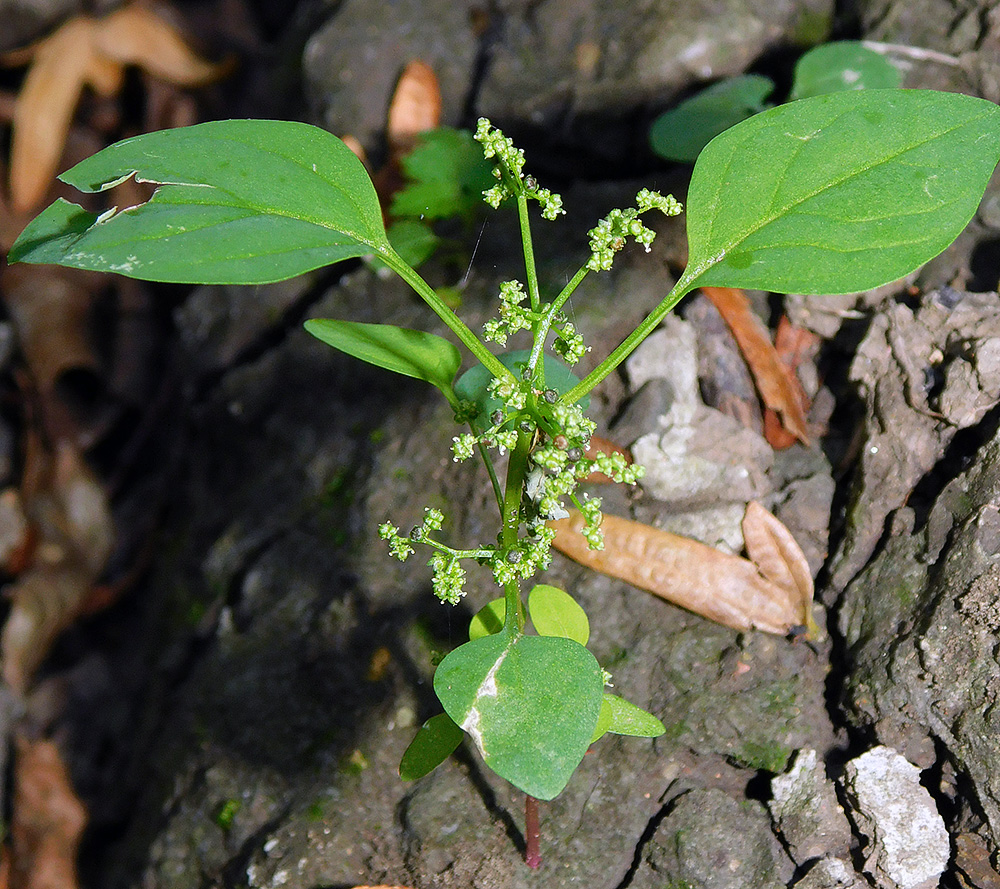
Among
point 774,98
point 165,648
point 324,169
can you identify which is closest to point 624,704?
point 324,169

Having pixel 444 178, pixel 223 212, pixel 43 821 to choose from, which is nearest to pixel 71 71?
pixel 444 178

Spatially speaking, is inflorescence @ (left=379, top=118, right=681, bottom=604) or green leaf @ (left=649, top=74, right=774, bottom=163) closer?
inflorescence @ (left=379, top=118, right=681, bottom=604)

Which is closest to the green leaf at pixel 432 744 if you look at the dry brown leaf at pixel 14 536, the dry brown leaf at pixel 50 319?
the dry brown leaf at pixel 14 536

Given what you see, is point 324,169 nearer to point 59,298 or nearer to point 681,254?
point 681,254

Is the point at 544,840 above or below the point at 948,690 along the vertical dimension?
below

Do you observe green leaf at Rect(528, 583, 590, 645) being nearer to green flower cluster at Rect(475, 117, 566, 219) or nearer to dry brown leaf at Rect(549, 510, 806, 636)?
dry brown leaf at Rect(549, 510, 806, 636)

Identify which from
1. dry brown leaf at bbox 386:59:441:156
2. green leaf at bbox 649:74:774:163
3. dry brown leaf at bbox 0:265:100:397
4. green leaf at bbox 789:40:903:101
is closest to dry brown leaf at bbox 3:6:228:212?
dry brown leaf at bbox 0:265:100:397
